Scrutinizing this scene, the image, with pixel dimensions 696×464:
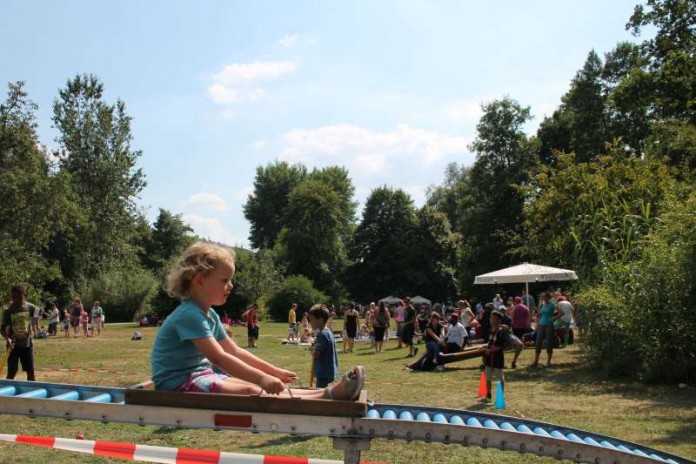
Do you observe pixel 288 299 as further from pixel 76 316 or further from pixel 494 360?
pixel 494 360

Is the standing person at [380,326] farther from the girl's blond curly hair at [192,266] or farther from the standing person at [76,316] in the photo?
the girl's blond curly hair at [192,266]

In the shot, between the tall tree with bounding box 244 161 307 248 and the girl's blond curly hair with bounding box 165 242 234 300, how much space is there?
92795 mm

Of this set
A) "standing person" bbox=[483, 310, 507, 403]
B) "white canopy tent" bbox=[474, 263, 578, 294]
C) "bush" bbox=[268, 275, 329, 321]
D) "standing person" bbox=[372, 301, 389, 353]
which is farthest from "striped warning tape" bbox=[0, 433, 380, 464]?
"bush" bbox=[268, 275, 329, 321]

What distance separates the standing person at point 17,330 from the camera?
12.3m

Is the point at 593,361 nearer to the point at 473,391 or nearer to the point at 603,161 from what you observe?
the point at 473,391

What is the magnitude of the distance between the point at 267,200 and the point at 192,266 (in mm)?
94940

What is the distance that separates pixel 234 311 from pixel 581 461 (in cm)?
5068

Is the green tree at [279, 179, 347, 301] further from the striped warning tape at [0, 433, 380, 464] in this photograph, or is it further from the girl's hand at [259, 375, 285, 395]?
the girl's hand at [259, 375, 285, 395]

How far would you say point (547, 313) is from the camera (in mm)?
18516

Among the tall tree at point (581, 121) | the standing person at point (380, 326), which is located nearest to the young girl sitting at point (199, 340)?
the standing person at point (380, 326)

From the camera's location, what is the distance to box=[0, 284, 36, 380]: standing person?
1229 centimetres

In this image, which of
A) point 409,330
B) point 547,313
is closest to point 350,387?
point 547,313

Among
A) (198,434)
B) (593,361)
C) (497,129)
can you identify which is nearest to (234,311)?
(497,129)

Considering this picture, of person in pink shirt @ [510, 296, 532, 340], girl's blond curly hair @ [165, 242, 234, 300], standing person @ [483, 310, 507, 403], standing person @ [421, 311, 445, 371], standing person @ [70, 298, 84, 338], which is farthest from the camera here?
standing person @ [70, 298, 84, 338]
